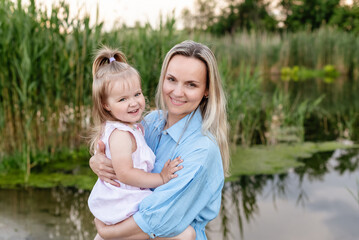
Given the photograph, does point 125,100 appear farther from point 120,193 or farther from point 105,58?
point 120,193

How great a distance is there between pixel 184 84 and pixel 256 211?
2.27m

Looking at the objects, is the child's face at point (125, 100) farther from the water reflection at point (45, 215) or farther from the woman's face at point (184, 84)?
the water reflection at point (45, 215)

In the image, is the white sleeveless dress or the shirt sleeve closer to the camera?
the shirt sleeve

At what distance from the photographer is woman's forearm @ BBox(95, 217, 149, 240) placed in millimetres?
1562

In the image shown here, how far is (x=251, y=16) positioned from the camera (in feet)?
106

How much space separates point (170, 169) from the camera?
60.8 inches

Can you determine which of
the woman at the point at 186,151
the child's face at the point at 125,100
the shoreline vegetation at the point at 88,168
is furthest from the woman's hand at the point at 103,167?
the shoreline vegetation at the point at 88,168

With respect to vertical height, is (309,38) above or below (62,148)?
above

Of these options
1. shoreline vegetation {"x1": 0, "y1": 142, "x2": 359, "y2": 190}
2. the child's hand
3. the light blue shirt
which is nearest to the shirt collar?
the light blue shirt

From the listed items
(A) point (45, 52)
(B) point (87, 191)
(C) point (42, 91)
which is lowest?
(B) point (87, 191)

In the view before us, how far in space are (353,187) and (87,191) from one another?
8.87 feet

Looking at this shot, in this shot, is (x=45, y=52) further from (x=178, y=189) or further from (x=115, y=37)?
(x=178, y=189)

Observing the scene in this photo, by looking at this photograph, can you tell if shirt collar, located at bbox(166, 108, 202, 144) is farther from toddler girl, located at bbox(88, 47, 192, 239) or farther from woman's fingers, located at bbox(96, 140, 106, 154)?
woman's fingers, located at bbox(96, 140, 106, 154)

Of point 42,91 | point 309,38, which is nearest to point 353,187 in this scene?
point 42,91
